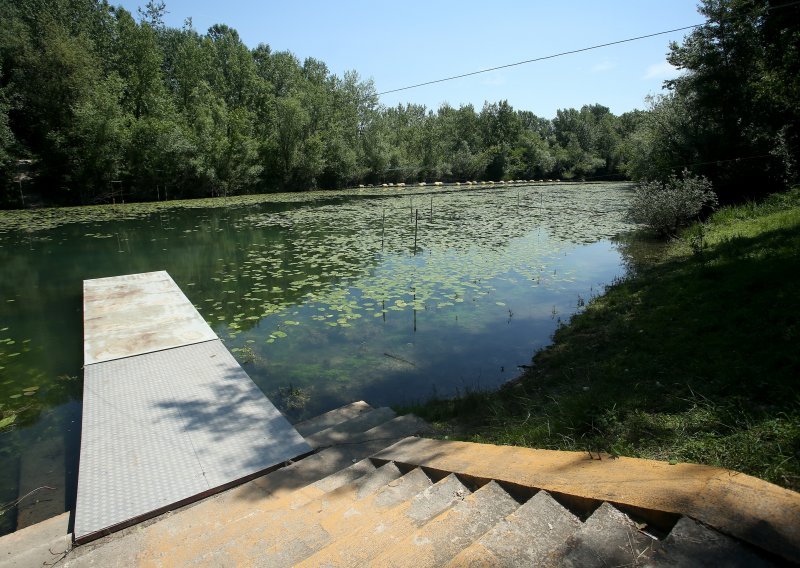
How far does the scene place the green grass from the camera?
2322mm

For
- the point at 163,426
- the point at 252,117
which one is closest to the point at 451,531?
the point at 163,426

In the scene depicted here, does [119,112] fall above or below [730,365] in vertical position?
above

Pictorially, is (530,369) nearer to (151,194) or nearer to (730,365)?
(730,365)

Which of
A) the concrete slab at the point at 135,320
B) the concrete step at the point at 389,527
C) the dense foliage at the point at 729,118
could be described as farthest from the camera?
the dense foliage at the point at 729,118

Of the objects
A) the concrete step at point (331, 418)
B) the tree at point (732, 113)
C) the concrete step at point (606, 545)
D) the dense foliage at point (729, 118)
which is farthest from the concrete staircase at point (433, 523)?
the tree at point (732, 113)

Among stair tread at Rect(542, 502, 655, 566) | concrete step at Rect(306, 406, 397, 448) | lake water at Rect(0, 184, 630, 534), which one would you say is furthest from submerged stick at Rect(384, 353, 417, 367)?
stair tread at Rect(542, 502, 655, 566)

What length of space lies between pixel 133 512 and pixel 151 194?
100 feet

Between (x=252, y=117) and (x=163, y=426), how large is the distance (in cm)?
4042

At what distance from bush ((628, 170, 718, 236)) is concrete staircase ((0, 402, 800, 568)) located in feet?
39.0

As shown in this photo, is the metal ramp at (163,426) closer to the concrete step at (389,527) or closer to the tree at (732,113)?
the concrete step at (389,527)

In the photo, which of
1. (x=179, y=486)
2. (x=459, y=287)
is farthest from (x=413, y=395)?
(x=459, y=287)

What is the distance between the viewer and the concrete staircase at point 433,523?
1.40 metres

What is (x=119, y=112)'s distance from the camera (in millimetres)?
26625

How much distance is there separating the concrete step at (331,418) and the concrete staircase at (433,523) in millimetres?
879
